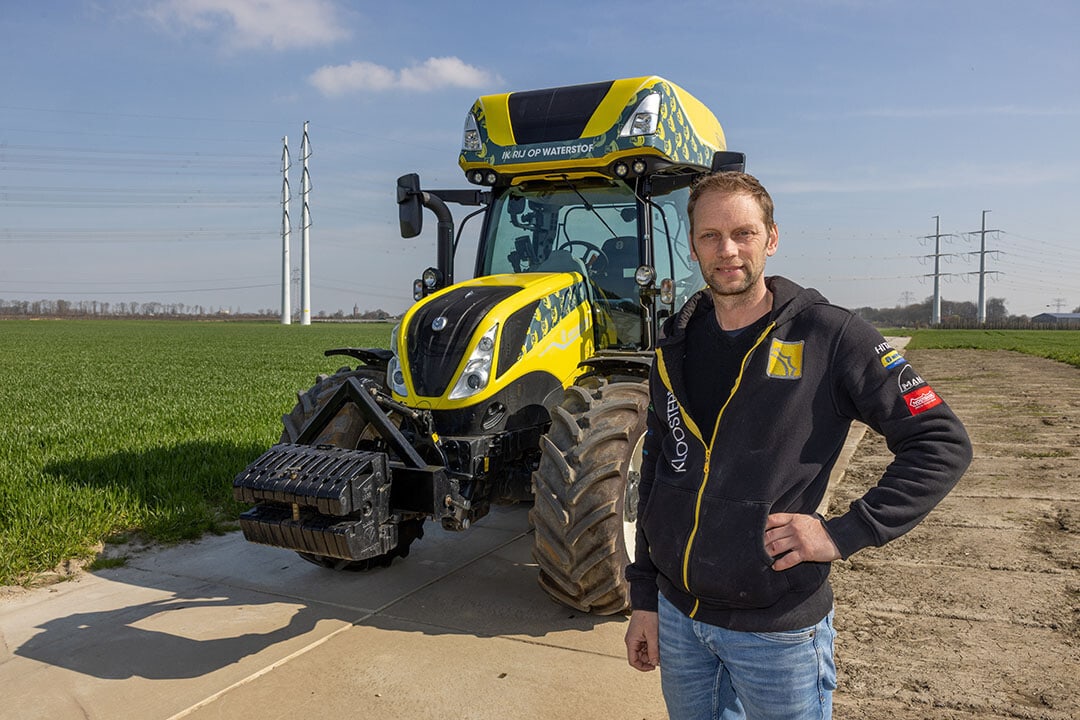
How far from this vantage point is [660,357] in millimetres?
2197

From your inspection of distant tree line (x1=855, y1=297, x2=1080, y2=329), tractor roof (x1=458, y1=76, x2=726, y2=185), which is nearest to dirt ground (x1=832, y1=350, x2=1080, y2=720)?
tractor roof (x1=458, y1=76, x2=726, y2=185)

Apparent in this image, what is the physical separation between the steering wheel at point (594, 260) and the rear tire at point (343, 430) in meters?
1.54

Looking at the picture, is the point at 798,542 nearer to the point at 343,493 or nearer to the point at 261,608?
the point at 343,493

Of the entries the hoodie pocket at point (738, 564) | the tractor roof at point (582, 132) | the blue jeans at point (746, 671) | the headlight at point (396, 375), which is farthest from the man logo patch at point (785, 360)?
the tractor roof at point (582, 132)

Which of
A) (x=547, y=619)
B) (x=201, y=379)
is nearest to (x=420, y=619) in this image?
(x=547, y=619)

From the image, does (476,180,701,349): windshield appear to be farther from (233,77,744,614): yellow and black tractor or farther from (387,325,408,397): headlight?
(387,325,408,397): headlight

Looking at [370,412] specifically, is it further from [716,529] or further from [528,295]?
[716,529]

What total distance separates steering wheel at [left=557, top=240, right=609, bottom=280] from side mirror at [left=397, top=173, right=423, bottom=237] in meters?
1.11

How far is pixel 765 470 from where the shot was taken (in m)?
1.92

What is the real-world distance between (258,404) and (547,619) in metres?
8.86

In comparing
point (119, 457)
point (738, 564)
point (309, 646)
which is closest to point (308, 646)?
point (309, 646)

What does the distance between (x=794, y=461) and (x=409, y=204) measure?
13.8ft

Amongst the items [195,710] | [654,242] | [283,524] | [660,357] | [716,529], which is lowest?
[195,710]

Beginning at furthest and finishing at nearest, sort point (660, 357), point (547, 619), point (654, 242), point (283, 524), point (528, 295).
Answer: point (654, 242) → point (528, 295) → point (547, 619) → point (283, 524) → point (660, 357)
